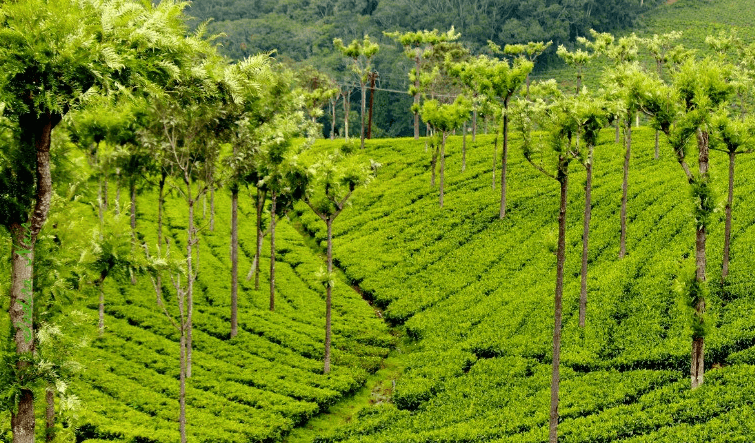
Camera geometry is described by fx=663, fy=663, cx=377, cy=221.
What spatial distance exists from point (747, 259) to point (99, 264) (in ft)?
92.1

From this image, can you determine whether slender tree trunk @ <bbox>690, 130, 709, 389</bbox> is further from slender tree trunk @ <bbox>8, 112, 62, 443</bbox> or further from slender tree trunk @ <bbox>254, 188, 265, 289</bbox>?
slender tree trunk @ <bbox>254, 188, 265, 289</bbox>

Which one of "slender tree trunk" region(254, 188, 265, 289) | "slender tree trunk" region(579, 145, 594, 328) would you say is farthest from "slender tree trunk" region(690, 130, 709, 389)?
"slender tree trunk" region(254, 188, 265, 289)

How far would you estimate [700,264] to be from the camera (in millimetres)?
22062

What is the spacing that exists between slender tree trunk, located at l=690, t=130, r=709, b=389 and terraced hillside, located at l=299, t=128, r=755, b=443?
40cm

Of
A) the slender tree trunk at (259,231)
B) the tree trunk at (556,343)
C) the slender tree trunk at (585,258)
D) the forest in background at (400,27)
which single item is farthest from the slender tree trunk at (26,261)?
the forest in background at (400,27)

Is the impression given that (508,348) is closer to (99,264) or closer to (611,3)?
(99,264)

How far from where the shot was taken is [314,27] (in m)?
127

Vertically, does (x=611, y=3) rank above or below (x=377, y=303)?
above

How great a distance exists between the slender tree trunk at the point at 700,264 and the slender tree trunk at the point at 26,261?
19.4 metres

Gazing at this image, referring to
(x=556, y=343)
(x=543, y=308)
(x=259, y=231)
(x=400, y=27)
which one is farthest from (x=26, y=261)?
(x=400, y=27)

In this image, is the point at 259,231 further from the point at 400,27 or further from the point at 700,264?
the point at 400,27

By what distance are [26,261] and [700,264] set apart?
20.0 metres

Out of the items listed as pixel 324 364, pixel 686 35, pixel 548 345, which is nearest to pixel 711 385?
pixel 548 345

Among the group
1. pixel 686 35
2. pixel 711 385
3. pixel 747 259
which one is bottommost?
pixel 711 385
